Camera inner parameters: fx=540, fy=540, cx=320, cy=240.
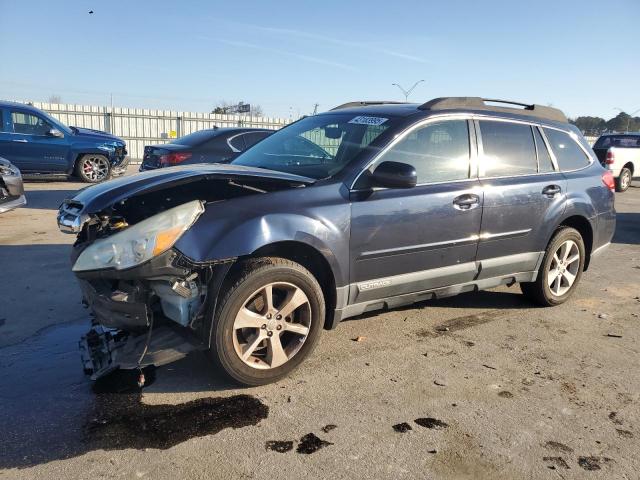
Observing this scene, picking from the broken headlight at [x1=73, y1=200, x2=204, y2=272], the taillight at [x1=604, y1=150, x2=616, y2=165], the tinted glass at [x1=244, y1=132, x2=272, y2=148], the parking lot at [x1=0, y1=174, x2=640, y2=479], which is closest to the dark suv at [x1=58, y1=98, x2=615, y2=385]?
the broken headlight at [x1=73, y1=200, x2=204, y2=272]

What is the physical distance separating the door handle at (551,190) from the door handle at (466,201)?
3.03 feet

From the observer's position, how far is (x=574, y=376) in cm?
380

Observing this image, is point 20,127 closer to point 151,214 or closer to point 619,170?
point 151,214

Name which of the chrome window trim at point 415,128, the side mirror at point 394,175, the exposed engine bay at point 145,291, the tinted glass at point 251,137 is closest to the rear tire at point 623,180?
the tinted glass at point 251,137

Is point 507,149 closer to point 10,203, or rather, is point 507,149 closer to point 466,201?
point 466,201

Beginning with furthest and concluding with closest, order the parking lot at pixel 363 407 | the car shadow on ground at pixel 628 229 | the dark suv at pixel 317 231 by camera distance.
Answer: the car shadow on ground at pixel 628 229 < the dark suv at pixel 317 231 < the parking lot at pixel 363 407

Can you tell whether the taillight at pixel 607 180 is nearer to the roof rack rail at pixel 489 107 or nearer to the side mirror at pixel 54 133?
the roof rack rail at pixel 489 107

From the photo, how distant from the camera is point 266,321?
3424mm

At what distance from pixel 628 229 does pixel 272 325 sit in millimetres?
9328

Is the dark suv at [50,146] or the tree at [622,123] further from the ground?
the tree at [622,123]

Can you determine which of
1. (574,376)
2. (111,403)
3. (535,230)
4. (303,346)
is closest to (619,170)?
(535,230)

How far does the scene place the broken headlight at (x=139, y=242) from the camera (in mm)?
A: 3062

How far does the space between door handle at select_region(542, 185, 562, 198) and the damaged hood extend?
238cm

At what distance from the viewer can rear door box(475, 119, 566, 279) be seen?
14.9 ft
